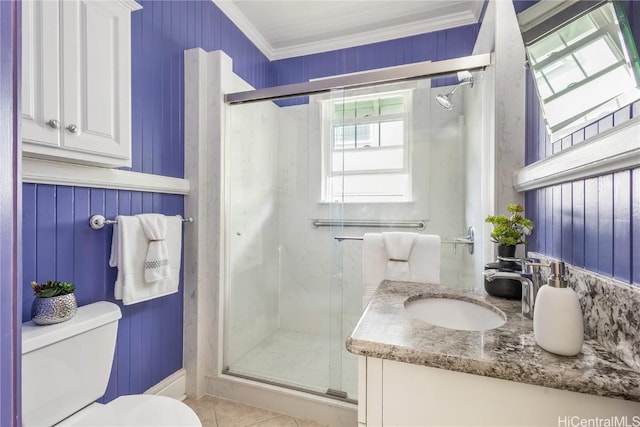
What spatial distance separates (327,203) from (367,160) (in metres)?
0.43

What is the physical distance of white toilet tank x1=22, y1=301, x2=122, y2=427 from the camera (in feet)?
3.13

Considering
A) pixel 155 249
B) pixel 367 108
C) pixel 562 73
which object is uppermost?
pixel 367 108

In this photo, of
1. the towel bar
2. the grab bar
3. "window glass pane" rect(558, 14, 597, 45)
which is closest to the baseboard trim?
the towel bar

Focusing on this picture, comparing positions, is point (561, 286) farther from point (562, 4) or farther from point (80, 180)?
point (80, 180)

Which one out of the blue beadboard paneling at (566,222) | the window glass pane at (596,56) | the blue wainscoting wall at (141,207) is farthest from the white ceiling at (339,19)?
the blue beadboard paneling at (566,222)

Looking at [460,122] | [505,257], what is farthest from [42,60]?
[460,122]

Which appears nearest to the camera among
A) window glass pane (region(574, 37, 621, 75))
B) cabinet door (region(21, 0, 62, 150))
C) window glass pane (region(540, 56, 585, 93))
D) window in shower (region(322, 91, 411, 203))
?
window glass pane (region(574, 37, 621, 75))

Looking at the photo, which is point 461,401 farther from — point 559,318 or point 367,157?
point 367,157

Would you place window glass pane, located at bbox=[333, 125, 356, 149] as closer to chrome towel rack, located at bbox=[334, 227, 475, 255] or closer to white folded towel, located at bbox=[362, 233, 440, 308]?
white folded towel, located at bbox=[362, 233, 440, 308]

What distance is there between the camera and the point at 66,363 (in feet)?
3.46

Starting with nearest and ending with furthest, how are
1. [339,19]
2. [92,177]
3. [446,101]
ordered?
[92,177]
[446,101]
[339,19]

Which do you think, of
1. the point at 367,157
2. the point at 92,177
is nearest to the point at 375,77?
the point at 367,157

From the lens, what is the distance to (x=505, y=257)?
110 centimetres

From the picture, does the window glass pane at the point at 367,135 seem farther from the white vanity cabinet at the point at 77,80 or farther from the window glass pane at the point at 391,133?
the white vanity cabinet at the point at 77,80
